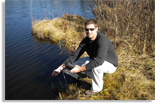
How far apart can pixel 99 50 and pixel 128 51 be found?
2226 millimetres

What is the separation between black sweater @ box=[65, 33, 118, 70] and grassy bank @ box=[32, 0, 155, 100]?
0.68 metres

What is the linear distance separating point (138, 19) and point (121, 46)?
1.01m

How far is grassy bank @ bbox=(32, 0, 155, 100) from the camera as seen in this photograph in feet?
9.04

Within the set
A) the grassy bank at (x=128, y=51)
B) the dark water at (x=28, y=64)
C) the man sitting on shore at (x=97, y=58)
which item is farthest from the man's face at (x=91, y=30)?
the dark water at (x=28, y=64)

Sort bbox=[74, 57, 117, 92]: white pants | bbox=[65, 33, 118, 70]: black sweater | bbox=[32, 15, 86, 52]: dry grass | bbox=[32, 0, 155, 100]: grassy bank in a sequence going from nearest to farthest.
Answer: bbox=[65, 33, 118, 70]: black sweater, bbox=[74, 57, 117, 92]: white pants, bbox=[32, 0, 155, 100]: grassy bank, bbox=[32, 15, 86, 52]: dry grass

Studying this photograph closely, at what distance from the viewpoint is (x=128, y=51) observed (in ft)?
13.8

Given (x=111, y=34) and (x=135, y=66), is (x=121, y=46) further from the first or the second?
(x=135, y=66)

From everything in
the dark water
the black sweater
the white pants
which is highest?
the black sweater

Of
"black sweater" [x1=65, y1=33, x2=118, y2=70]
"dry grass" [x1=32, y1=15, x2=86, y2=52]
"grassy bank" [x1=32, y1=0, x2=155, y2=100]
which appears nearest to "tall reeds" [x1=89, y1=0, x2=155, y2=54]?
"grassy bank" [x1=32, y1=0, x2=155, y2=100]

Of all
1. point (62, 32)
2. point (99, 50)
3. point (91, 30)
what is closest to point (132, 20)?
point (91, 30)

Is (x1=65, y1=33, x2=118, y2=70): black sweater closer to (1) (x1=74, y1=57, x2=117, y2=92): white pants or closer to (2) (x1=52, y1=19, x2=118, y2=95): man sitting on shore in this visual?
(2) (x1=52, y1=19, x2=118, y2=95): man sitting on shore

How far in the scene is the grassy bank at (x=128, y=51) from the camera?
9.04ft

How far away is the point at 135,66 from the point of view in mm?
3586

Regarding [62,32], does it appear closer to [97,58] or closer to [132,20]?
[132,20]
